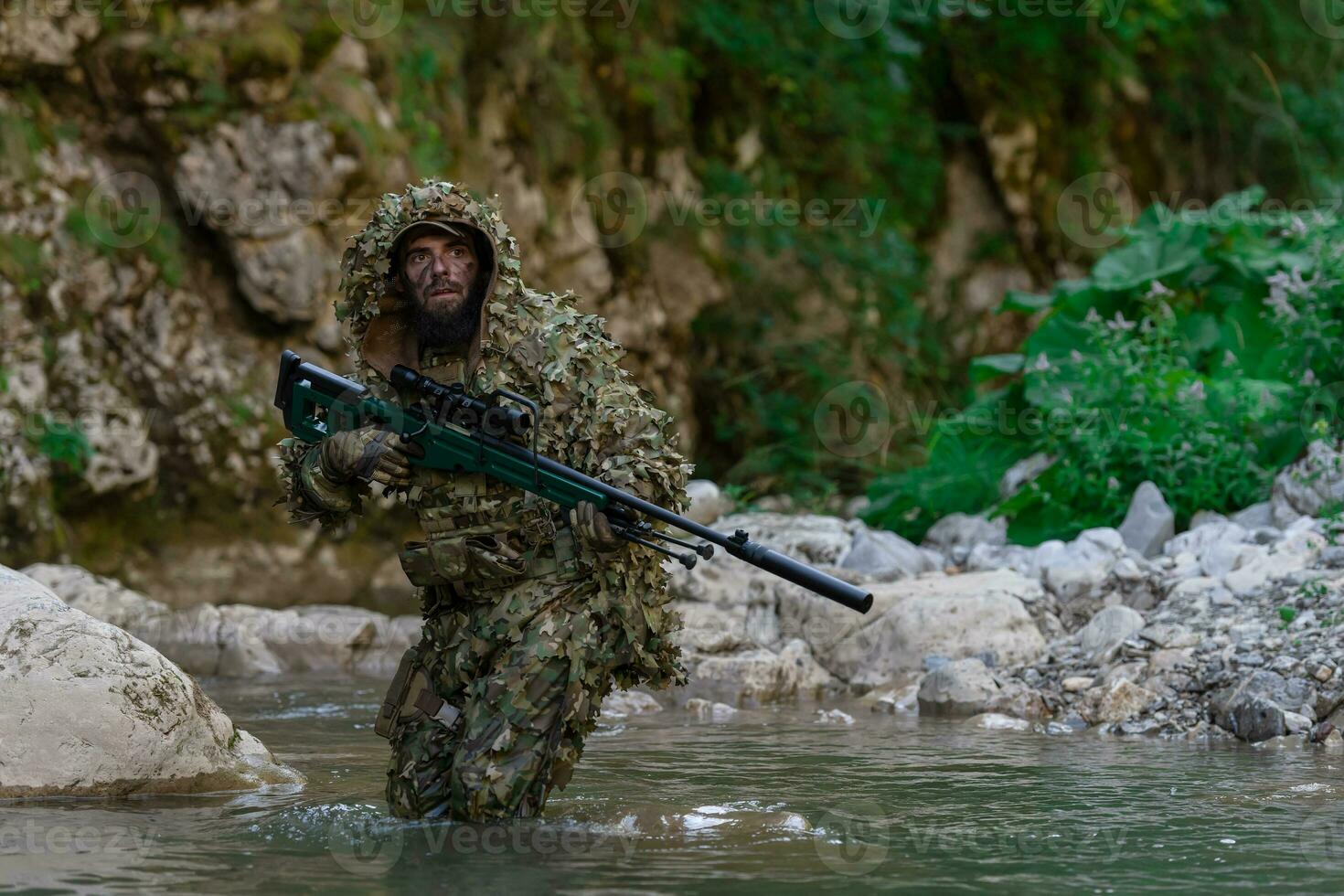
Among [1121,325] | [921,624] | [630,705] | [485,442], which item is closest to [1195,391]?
[1121,325]

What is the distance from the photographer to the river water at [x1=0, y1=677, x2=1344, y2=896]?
3.95m

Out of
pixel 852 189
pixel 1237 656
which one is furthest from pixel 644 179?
pixel 1237 656

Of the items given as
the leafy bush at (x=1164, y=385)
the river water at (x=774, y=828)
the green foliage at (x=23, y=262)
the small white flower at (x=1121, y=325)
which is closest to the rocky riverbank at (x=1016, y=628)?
the leafy bush at (x=1164, y=385)

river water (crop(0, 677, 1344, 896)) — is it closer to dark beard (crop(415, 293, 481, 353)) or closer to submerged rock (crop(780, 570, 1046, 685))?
dark beard (crop(415, 293, 481, 353))

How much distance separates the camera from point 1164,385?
31.2 feet

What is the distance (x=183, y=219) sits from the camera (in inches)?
448

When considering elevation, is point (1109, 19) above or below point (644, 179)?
above

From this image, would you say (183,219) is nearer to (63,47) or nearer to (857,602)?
(63,47)

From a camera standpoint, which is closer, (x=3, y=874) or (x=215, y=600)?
(x=3, y=874)

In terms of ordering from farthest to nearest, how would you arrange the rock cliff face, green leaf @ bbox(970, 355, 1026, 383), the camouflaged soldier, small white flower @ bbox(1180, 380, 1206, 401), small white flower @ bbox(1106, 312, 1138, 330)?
green leaf @ bbox(970, 355, 1026, 383) → the rock cliff face → small white flower @ bbox(1106, 312, 1138, 330) → small white flower @ bbox(1180, 380, 1206, 401) → the camouflaged soldier

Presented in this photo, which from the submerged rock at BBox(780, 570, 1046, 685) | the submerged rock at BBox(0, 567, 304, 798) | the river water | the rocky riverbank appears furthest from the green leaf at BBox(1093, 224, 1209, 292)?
the submerged rock at BBox(0, 567, 304, 798)

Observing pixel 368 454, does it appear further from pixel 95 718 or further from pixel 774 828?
pixel 774 828

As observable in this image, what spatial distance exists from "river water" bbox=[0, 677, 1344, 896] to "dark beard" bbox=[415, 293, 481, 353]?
4.73 feet

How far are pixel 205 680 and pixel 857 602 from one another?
5.38 m
